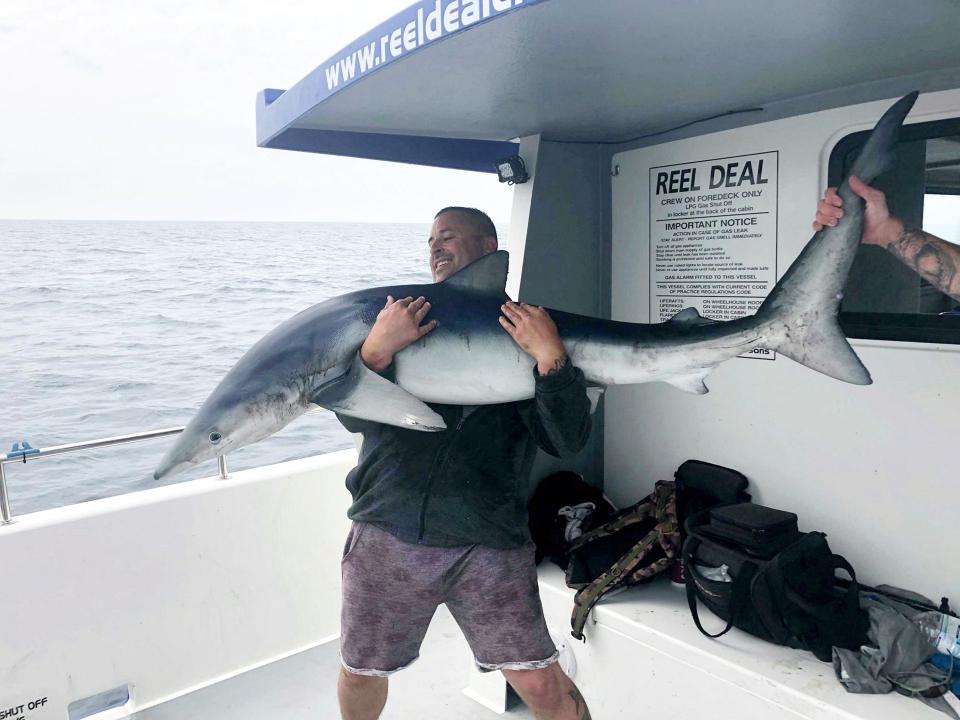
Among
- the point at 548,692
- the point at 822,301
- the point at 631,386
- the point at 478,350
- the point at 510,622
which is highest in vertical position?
the point at 822,301

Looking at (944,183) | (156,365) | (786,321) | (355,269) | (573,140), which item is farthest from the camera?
(355,269)

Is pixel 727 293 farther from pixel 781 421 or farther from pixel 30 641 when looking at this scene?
pixel 30 641

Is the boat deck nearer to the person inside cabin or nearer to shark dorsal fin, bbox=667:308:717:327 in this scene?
shark dorsal fin, bbox=667:308:717:327

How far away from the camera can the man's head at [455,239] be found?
2281 millimetres

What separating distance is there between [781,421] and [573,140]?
1570 mm

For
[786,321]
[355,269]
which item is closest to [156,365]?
[355,269]

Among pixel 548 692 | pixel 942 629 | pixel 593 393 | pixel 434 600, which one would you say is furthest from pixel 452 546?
pixel 942 629

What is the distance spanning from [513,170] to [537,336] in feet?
5.94

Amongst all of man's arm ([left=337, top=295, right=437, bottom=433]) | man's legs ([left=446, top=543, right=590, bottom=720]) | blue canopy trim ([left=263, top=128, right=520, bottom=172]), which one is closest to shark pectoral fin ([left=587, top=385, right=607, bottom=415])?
man's arm ([left=337, top=295, right=437, bottom=433])

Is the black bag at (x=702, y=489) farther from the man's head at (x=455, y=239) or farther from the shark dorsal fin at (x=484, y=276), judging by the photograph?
the shark dorsal fin at (x=484, y=276)

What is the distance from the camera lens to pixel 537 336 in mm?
1711

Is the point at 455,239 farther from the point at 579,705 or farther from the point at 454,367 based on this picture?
the point at 579,705

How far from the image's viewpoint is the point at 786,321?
1.60m

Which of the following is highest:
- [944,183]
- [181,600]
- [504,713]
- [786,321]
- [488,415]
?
[944,183]
